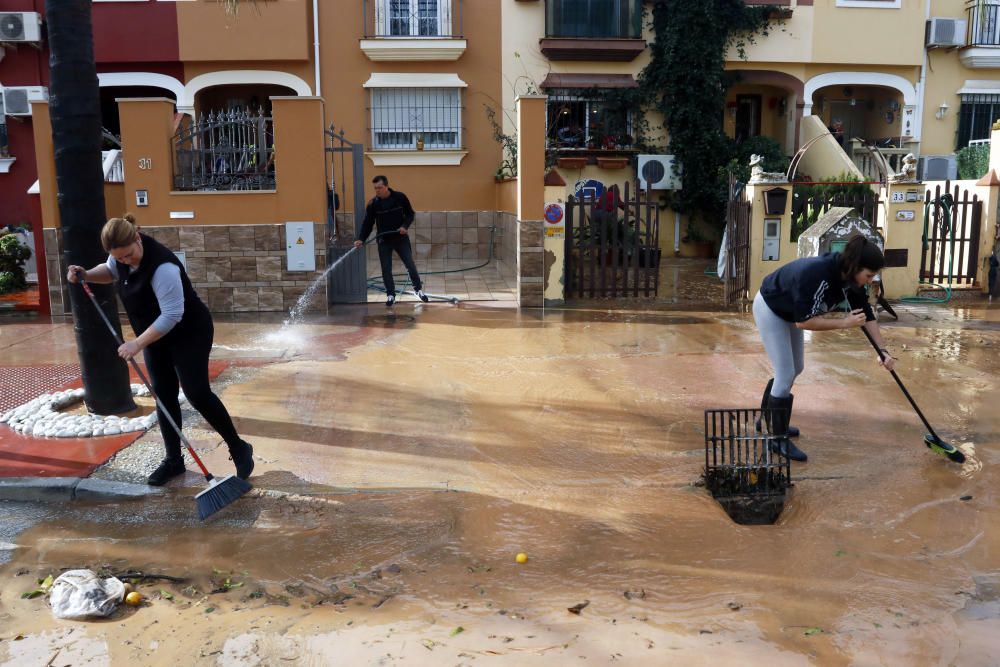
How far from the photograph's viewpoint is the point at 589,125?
60.7 ft

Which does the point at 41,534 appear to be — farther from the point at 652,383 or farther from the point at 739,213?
the point at 739,213

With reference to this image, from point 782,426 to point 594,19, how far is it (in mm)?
13871

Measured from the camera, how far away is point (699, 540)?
475cm

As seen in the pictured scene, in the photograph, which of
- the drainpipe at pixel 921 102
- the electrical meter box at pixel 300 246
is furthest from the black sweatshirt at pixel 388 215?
the drainpipe at pixel 921 102

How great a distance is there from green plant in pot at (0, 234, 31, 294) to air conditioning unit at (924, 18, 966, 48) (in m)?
17.9

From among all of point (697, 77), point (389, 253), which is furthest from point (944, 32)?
point (389, 253)

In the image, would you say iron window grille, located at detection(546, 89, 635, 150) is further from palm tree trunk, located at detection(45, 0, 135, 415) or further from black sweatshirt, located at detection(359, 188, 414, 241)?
palm tree trunk, located at detection(45, 0, 135, 415)

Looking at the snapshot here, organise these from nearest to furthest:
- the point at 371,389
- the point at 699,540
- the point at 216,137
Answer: the point at 699,540
the point at 371,389
the point at 216,137

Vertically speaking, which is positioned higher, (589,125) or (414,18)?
(414,18)

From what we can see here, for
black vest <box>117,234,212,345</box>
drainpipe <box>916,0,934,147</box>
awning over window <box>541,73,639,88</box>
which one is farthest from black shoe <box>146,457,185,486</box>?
drainpipe <box>916,0,934,147</box>

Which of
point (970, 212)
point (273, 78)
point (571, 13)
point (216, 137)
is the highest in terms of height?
point (571, 13)

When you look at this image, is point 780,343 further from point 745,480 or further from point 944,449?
point 944,449

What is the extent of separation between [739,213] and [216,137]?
6.87 metres

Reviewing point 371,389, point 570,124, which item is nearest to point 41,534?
point 371,389
